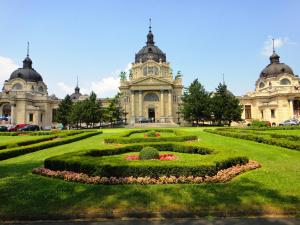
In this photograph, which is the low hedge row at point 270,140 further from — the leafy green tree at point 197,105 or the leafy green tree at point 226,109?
the leafy green tree at point 197,105

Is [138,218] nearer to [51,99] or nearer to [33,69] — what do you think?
[51,99]

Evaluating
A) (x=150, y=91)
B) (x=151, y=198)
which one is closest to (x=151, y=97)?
(x=150, y=91)

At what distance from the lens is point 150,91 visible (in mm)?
70125

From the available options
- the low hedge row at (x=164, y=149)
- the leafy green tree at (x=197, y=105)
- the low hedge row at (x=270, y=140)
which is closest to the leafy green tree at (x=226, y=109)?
the leafy green tree at (x=197, y=105)

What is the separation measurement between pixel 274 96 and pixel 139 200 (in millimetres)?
73578

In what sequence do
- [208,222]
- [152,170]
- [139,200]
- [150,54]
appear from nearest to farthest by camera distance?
1. [208,222]
2. [139,200]
3. [152,170]
4. [150,54]

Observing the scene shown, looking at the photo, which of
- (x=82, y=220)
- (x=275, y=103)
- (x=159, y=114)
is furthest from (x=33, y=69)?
(x=82, y=220)

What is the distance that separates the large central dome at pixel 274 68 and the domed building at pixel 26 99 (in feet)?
211

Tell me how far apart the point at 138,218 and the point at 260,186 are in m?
4.30

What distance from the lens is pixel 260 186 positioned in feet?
27.9

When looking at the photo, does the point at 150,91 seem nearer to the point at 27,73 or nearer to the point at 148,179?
the point at 27,73

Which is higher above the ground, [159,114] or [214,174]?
[159,114]

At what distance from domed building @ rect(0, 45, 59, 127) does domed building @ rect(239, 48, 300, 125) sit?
58.9 metres

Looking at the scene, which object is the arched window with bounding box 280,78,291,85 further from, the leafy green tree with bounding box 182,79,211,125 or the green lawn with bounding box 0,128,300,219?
the green lawn with bounding box 0,128,300,219
